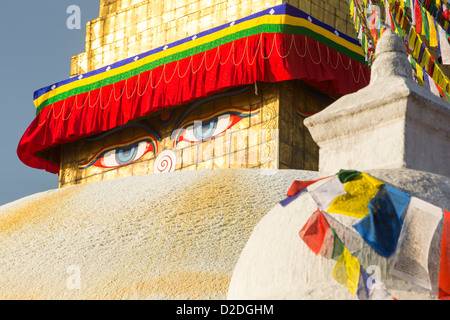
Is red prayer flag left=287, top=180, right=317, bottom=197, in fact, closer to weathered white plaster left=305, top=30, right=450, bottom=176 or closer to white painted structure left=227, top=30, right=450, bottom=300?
white painted structure left=227, top=30, right=450, bottom=300

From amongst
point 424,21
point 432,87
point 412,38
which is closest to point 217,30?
point 412,38

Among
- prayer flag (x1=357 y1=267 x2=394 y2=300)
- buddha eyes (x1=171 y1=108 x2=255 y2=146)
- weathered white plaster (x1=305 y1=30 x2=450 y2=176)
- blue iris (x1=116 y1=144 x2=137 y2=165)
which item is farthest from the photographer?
blue iris (x1=116 y1=144 x2=137 y2=165)

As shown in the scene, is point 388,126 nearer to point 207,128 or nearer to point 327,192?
point 327,192

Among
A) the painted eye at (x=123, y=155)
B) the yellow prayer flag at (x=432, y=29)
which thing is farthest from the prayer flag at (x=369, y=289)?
the painted eye at (x=123, y=155)

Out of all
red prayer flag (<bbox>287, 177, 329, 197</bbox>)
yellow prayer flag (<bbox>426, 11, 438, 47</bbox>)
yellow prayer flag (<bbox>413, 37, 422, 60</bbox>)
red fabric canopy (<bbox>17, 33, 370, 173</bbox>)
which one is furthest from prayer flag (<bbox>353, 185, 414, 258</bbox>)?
red fabric canopy (<bbox>17, 33, 370, 173</bbox>)

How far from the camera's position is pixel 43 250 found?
7.02 meters

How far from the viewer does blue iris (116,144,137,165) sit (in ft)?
38.0

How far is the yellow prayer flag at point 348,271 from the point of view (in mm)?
2633

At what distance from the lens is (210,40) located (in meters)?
10.7

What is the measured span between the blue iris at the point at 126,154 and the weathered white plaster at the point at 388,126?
27.2 ft

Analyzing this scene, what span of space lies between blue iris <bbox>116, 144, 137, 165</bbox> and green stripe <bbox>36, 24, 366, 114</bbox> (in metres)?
1.02

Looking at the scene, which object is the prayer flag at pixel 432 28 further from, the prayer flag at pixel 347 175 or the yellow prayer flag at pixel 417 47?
the prayer flag at pixel 347 175

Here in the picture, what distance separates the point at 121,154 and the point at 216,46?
2.36m
